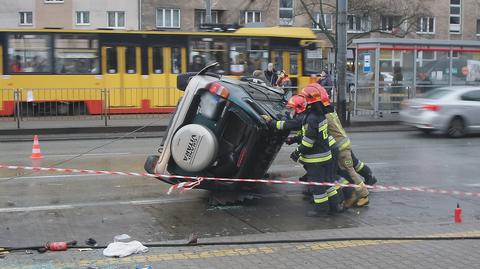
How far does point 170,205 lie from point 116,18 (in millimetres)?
39160

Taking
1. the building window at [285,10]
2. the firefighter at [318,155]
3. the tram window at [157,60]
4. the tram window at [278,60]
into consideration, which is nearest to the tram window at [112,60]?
the tram window at [157,60]

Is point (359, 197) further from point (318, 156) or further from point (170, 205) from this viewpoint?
point (170, 205)

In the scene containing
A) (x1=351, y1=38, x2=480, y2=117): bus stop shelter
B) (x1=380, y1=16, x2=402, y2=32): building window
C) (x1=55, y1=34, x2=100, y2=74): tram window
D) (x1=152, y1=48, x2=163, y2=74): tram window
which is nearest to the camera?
(x1=55, y1=34, x2=100, y2=74): tram window

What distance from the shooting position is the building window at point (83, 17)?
4519 centimetres

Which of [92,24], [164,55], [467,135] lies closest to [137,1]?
[92,24]

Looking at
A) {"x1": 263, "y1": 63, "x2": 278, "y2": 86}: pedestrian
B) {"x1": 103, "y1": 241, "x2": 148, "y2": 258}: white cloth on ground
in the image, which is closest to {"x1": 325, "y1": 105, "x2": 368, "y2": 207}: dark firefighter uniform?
{"x1": 103, "y1": 241, "x2": 148, "y2": 258}: white cloth on ground

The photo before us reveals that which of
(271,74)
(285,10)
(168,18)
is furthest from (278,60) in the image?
(285,10)

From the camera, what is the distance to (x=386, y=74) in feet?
72.4

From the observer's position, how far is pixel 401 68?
73.2ft

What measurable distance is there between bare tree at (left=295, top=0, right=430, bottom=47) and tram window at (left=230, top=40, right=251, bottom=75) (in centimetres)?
2088

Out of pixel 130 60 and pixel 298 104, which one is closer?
pixel 298 104

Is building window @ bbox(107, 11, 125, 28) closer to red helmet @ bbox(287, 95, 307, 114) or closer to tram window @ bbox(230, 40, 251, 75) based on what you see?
tram window @ bbox(230, 40, 251, 75)

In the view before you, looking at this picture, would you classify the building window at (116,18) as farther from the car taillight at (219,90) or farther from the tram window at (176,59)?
the car taillight at (219,90)

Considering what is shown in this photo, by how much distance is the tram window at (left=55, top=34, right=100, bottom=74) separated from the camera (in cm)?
2081
